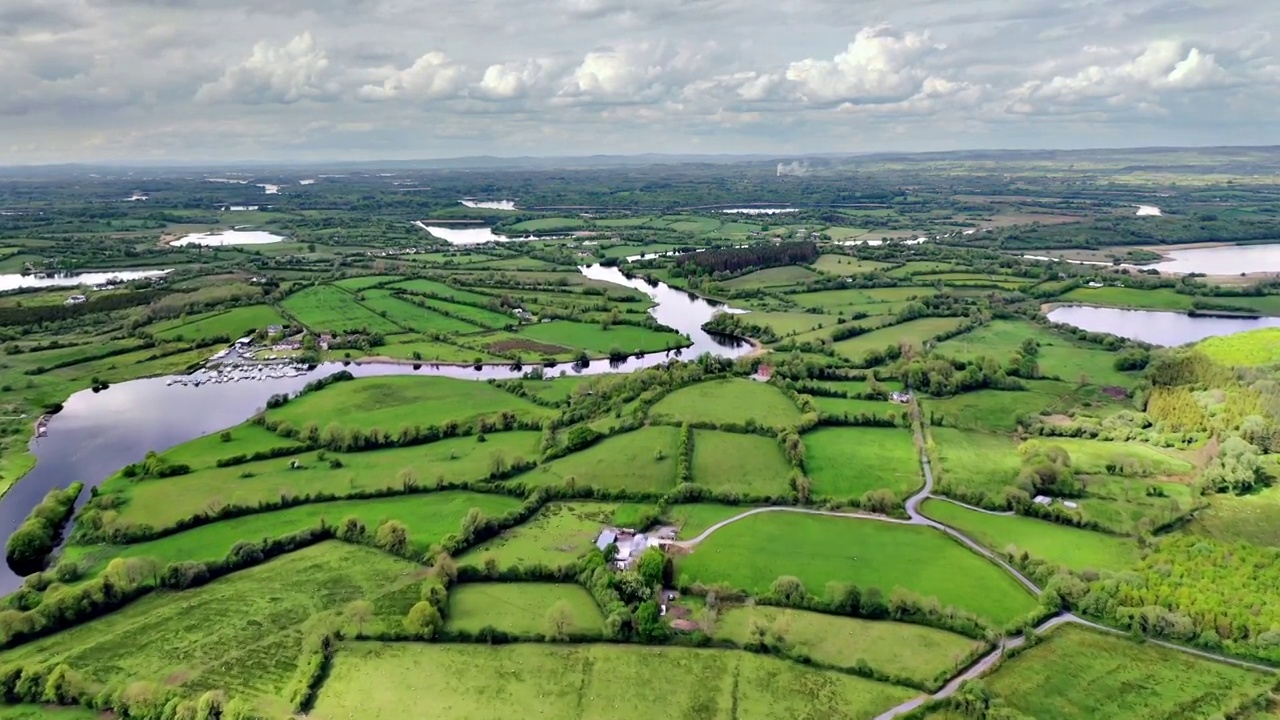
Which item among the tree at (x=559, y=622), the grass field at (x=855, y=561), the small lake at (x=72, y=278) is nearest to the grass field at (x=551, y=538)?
the tree at (x=559, y=622)

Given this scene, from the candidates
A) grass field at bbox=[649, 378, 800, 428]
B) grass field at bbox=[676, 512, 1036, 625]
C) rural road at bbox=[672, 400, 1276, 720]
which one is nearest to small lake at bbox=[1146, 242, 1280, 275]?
grass field at bbox=[649, 378, 800, 428]

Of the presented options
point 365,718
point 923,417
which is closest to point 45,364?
point 365,718

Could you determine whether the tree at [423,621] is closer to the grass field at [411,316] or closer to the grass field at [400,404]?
the grass field at [400,404]

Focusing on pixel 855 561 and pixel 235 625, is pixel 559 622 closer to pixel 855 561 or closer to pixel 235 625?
pixel 235 625

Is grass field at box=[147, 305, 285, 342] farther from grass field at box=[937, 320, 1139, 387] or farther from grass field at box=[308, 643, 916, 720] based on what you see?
grass field at box=[937, 320, 1139, 387]

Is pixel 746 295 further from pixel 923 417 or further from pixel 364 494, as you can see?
pixel 364 494

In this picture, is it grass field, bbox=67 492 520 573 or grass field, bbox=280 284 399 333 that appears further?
grass field, bbox=280 284 399 333

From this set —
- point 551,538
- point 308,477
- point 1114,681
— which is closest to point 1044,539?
point 1114,681
